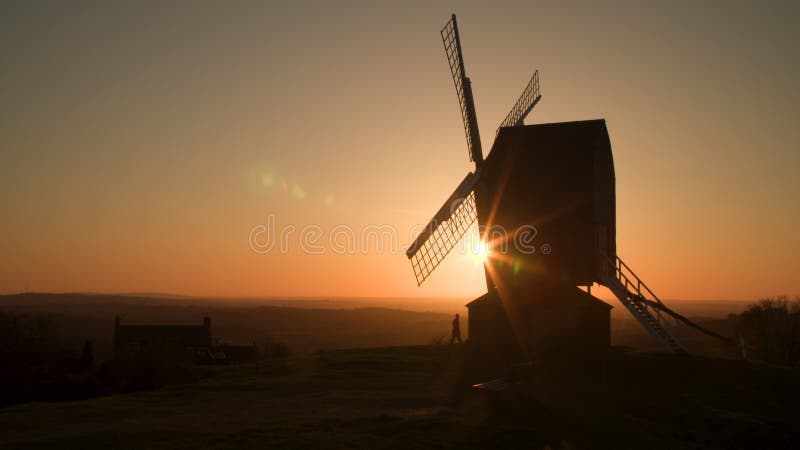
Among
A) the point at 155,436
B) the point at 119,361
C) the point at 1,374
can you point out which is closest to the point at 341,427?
the point at 155,436

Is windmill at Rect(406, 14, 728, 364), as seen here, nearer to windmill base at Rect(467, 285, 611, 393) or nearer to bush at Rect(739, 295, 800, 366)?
windmill base at Rect(467, 285, 611, 393)

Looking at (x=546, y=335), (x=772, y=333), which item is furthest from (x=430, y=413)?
(x=772, y=333)

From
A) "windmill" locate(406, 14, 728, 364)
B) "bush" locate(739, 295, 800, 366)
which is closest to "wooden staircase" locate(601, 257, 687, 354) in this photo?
"windmill" locate(406, 14, 728, 364)

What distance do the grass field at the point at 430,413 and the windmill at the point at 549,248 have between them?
2.50m

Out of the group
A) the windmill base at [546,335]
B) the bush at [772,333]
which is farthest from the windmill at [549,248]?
the bush at [772,333]

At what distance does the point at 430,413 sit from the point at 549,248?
10164 mm

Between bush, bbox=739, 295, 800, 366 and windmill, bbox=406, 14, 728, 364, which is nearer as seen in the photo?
windmill, bbox=406, 14, 728, 364

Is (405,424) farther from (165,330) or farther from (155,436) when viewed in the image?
(165,330)

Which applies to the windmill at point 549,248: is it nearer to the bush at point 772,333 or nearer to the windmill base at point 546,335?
the windmill base at point 546,335

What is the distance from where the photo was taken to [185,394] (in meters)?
24.5

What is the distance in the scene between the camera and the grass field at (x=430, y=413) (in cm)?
1593

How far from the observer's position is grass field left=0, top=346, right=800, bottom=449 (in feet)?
52.3

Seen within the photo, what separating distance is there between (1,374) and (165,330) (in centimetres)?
2563

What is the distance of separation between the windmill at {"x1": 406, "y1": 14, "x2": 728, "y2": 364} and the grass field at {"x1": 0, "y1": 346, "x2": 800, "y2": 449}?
2.50 m
